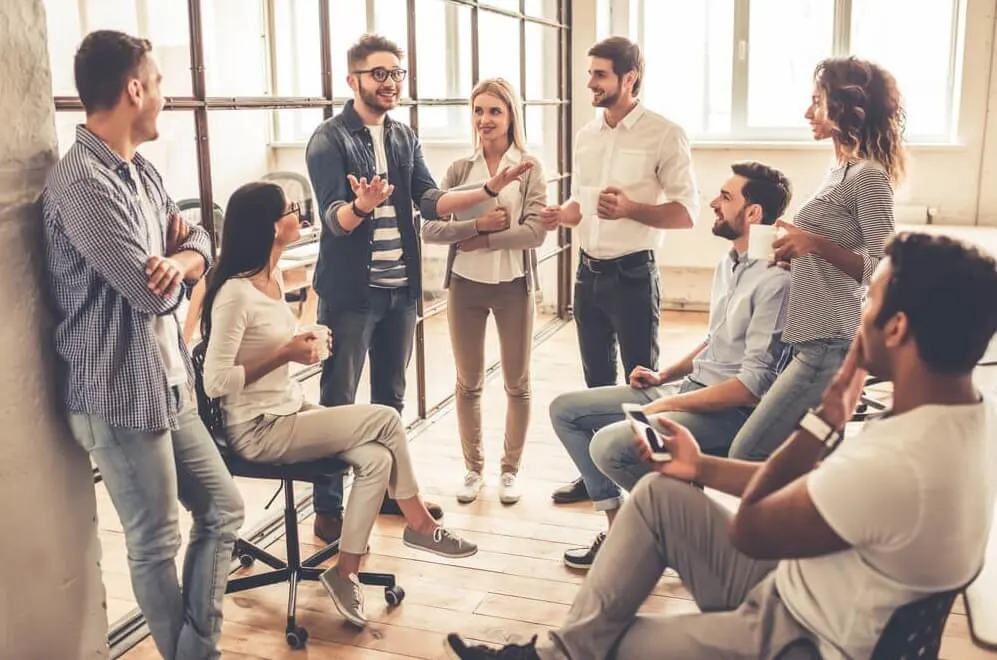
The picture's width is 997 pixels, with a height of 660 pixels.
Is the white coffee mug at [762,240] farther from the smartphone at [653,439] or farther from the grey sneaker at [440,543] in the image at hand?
the grey sneaker at [440,543]

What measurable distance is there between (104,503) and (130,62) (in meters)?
1.96

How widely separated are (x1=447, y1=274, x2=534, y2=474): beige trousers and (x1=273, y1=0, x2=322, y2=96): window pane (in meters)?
1.31

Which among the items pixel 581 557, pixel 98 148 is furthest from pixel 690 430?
pixel 98 148

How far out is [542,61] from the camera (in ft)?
19.2

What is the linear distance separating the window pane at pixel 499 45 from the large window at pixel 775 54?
1108mm

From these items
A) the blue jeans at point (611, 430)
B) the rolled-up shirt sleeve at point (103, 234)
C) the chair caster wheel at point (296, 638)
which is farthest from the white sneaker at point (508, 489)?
the rolled-up shirt sleeve at point (103, 234)

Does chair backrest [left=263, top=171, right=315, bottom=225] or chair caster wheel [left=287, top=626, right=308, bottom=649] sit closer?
chair caster wheel [left=287, top=626, right=308, bottom=649]

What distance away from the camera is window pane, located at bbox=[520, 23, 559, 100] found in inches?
228

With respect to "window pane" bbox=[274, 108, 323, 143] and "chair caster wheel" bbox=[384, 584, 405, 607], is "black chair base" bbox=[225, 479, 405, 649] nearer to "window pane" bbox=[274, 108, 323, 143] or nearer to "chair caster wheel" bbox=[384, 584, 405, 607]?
"chair caster wheel" bbox=[384, 584, 405, 607]

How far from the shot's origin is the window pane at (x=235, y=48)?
402 centimetres

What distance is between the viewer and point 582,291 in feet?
10.6

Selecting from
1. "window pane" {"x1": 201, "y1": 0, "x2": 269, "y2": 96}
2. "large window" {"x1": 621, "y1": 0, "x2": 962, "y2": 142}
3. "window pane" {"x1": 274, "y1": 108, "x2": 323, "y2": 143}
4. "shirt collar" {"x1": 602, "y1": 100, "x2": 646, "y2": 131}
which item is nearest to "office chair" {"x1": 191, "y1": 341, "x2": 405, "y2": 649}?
"shirt collar" {"x1": 602, "y1": 100, "x2": 646, "y2": 131}

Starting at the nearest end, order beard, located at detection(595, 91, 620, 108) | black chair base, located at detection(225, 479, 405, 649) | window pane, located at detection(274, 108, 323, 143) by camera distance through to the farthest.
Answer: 1. black chair base, located at detection(225, 479, 405, 649)
2. beard, located at detection(595, 91, 620, 108)
3. window pane, located at detection(274, 108, 323, 143)

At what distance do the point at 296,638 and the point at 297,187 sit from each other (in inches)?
89.6
